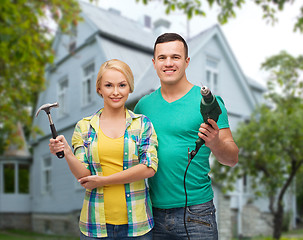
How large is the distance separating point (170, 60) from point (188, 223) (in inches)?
33.6

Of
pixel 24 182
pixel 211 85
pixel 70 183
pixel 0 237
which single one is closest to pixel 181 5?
pixel 211 85

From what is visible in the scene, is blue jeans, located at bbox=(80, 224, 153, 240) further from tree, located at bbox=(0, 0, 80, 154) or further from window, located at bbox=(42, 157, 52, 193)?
window, located at bbox=(42, 157, 52, 193)

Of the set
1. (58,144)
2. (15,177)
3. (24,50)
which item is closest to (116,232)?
(58,144)

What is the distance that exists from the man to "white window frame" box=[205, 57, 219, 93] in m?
13.7

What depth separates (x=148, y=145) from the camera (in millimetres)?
1807

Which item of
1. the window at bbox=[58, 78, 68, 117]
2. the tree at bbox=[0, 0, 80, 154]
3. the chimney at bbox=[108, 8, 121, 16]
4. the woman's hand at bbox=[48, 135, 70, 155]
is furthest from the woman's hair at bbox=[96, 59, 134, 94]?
the chimney at bbox=[108, 8, 121, 16]

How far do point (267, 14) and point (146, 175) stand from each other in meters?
7.57

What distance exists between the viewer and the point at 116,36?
13703mm

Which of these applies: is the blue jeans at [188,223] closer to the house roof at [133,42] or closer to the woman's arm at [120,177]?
the woman's arm at [120,177]

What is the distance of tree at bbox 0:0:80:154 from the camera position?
7.08 metres

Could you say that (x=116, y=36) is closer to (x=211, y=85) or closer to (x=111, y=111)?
(x=211, y=85)

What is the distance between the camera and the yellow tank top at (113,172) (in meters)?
1.78

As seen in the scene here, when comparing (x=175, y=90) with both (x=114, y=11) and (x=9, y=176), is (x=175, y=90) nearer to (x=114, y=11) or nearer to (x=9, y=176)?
(x=114, y=11)

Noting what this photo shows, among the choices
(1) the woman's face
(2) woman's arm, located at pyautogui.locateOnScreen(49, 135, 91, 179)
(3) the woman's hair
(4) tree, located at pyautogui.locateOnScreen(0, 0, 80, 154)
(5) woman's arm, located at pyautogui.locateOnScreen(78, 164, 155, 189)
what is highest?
(4) tree, located at pyautogui.locateOnScreen(0, 0, 80, 154)
